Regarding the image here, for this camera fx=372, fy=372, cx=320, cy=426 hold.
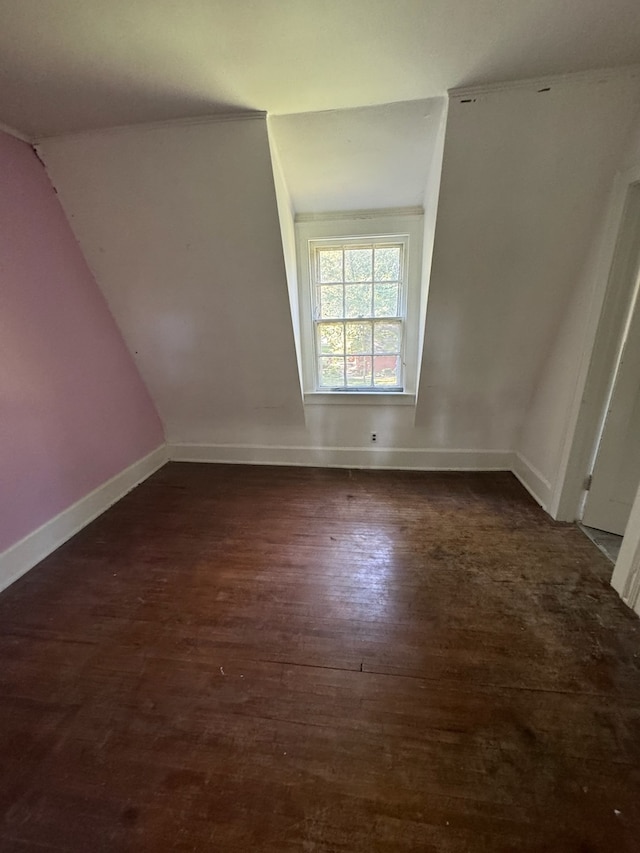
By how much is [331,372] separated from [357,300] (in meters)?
0.60

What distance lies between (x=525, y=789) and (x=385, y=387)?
243 cm

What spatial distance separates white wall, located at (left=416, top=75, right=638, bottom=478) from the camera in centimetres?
165

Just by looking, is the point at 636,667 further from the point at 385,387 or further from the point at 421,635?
the point at 385,387

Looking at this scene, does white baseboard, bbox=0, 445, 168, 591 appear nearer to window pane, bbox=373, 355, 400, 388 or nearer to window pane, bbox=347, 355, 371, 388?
window pane, bbox=347, 355, 371, 388

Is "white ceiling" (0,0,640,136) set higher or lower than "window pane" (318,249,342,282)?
higher

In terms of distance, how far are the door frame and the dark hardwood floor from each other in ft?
1.04

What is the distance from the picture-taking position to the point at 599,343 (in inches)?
77.0

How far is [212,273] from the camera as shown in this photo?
2330 millimetres

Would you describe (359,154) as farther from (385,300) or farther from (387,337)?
(387,337)

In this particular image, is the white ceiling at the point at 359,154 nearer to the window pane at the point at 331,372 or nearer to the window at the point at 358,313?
the window at the point at 358,313

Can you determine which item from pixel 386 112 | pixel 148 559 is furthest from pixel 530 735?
pixel 386 112

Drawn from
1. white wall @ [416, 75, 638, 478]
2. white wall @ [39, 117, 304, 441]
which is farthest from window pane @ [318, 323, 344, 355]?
white wall @ [416, 75, 638, 478]

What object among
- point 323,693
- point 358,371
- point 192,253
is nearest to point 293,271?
point 192,253

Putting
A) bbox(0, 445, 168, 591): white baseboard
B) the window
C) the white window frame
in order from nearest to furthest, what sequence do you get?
bbox(0, 445, 168, 591): white baseboard, the white window frame, the window
